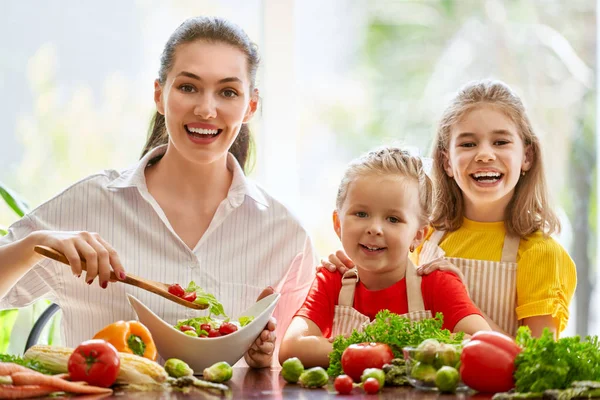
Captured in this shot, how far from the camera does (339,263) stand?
2.39m

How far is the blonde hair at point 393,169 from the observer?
7.43 ft

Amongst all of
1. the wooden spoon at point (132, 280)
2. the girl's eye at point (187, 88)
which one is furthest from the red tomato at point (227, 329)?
the girl's eye at point (187, 88)

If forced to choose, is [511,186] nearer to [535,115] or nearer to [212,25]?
[212,25]

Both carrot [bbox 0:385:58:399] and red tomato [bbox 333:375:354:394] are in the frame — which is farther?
red tomato [bbox 333:375:354:394]

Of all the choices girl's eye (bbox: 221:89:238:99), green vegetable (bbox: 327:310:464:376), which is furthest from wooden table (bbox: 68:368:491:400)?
girl's eye (bbox: 221:89:238:99)

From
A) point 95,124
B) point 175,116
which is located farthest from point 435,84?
point 175,116

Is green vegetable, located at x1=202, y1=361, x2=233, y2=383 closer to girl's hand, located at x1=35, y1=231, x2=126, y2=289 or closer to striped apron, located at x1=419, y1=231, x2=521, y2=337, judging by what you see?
girl's hand, located at x1=35, y1=231, x2=126, y2=289

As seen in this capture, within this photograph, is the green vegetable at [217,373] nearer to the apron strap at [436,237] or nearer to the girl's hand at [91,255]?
the girl's hand at [91,255]

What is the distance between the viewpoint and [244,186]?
8.79ft

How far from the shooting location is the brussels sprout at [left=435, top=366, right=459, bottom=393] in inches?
63.9

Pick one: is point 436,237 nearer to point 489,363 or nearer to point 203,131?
point 203,131

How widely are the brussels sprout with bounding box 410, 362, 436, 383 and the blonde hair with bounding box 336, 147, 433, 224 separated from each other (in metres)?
0.70

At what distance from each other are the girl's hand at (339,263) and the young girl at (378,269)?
0.05 meters

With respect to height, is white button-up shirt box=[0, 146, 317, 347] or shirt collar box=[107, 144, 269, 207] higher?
shirt collar box=[107, 144, 269, 207]
